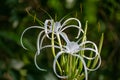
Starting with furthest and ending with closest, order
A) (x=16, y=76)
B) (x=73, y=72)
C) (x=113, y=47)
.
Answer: (x=113, y=47) → (x=16, y=76) → (x=73, y=72)

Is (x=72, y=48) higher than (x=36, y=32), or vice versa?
(x=36, y=32)

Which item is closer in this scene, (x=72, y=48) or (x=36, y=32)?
Answer: (x=72, y=48)

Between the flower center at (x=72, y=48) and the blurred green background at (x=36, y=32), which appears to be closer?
the flower center at (x=72, y=48)

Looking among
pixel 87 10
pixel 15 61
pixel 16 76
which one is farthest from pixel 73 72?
pixel 87 10

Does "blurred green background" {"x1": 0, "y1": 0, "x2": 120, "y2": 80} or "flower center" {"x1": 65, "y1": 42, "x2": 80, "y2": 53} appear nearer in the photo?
"flower center" {"x1": 65, "y1": 42, "x2": 80, "y2": 53}

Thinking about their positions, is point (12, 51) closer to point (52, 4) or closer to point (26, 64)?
point (26, 64)

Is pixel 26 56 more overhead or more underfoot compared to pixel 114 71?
more overhead

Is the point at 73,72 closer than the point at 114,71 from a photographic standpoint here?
Yes

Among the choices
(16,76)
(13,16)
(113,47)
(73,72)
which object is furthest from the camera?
(113,47)
